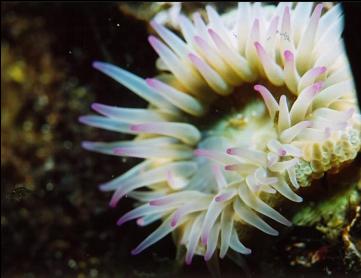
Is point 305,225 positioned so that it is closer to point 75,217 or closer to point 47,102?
point 75,217

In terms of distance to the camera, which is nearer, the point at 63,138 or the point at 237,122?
the point at 237,122

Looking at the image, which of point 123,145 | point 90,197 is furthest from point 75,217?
point 123,145

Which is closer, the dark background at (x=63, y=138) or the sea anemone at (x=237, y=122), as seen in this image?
the sea anemone at (x=237, y=122)

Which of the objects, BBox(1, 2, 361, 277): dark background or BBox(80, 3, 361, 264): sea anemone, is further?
BBox(1, 2, 361, 277): dark background
